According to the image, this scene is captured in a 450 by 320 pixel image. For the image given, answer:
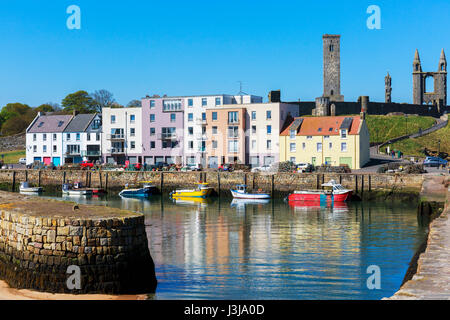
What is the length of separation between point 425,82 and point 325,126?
7247 cm

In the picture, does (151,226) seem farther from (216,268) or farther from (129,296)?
(129,296)

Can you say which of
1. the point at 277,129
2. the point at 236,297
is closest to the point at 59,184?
the point at 277,129

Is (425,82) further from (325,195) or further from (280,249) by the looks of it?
(280,249)

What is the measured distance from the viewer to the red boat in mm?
52656

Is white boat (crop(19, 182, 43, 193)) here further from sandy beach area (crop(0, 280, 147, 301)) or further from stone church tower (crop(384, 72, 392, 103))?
stone church tower (crop(384, 72, 392, 103))

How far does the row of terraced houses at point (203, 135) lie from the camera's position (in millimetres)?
68250

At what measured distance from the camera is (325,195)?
5294 cm

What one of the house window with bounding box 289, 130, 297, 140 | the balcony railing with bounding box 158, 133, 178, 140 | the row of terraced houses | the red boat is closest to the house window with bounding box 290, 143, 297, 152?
the row of terraced houses

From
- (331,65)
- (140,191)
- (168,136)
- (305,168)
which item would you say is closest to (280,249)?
(305,168)

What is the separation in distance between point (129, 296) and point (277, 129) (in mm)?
55596

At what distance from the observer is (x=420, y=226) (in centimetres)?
3575

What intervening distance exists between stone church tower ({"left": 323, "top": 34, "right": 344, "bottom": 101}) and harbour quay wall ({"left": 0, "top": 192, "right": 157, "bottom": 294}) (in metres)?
92.6

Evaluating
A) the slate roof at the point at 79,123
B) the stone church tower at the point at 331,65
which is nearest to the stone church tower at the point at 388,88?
the stone church tower at the point at 331,65

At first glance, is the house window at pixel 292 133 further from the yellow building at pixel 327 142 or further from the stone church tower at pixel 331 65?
the stone church tower at pixel 331 65
